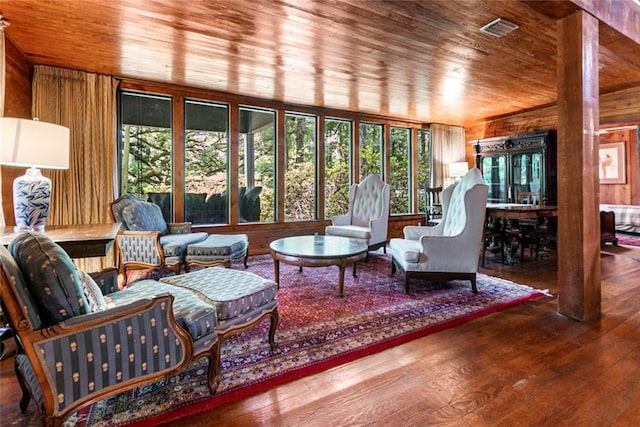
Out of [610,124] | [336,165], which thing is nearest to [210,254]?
[336,165]

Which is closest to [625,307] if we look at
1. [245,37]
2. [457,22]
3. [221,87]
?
[457,22]

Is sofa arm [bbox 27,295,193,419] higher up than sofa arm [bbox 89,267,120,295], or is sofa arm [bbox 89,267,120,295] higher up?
sofa arm [bbox 89,267,120,295]

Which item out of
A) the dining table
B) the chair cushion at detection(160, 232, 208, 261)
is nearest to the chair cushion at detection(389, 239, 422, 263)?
the dining table

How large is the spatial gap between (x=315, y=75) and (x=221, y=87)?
4.58 feet

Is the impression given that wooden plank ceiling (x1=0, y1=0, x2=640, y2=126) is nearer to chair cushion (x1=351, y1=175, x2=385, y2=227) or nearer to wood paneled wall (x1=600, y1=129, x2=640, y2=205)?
chair cushion (x1=351, y1=175, x2=385, y2=227)

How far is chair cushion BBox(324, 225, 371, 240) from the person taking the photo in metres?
4.22

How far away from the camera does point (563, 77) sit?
95.3 inches

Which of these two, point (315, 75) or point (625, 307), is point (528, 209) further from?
point (315, 75)

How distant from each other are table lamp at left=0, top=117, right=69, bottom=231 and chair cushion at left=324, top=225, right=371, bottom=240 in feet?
10.2

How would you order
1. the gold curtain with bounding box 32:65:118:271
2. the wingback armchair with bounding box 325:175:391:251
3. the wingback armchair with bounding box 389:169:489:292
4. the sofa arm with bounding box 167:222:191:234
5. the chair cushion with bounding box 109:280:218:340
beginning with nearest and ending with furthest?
1. the chair cushion with bounding box 109:280:218:340
2. the wingback armchair with bounding box 389:169:489:292
3. the gold curtain with bounding box 32:65:118:271
4. the sofa arm with bounding box 167:222:191:234
5. the wingback armchair with bounding box 325:175:391:251

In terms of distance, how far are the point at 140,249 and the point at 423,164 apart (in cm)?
553

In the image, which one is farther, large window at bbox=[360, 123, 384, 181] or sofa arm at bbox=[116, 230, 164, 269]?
large window at bbox=[360, 123, 384, 181]

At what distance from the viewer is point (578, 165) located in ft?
7.65

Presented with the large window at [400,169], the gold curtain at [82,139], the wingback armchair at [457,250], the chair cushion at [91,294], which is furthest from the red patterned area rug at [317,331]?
the large window at [400,169]
